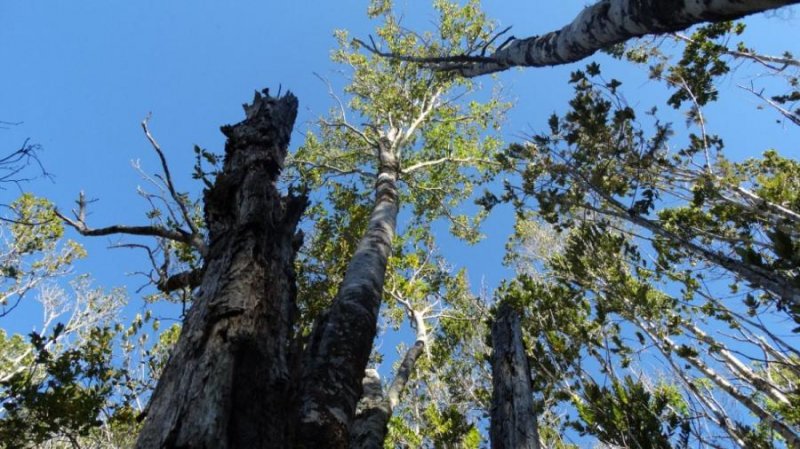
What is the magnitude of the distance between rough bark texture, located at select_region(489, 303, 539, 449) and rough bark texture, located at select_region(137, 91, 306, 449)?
65.4 inches

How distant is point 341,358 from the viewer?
2842 mm

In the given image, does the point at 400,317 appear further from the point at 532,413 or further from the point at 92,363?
the point at 532,413

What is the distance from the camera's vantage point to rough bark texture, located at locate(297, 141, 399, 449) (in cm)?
242

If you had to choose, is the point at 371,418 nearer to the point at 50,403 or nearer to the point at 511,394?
the point at 511,394

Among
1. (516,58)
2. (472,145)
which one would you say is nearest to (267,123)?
(516,58)

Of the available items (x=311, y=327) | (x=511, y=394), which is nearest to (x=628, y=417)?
(x=511, y=394)

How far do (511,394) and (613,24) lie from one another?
8.06 ft

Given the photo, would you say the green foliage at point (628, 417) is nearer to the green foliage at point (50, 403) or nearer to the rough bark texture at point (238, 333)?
the rough bark texture at point (238, 333)

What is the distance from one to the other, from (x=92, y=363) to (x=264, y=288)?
5.57 metres

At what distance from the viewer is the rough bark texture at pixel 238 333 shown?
1.80 m

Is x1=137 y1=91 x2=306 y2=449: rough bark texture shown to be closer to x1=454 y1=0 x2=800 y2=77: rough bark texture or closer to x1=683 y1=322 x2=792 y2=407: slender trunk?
x1=454 y1=0 x2=800 y2=77: rough bark texture

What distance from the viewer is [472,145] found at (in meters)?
13.0

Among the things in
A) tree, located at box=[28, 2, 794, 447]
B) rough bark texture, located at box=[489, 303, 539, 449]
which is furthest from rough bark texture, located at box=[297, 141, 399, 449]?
rough bark texture, located at box=[489, 303, 539, 449]

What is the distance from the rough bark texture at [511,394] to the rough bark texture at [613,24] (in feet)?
7.00
